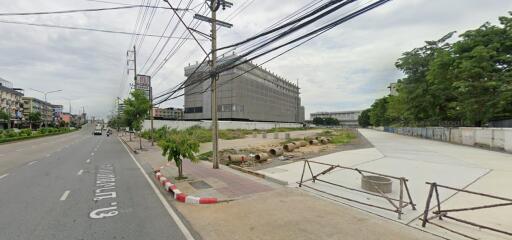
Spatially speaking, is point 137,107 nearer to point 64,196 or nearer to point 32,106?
point 64,196

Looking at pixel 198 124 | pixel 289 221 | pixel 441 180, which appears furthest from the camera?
pixel 198 124

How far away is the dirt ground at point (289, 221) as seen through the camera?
18.8 ft

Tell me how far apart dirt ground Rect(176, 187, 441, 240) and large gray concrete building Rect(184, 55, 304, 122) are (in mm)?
66852

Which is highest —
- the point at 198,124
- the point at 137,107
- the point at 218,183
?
the point at 137,107

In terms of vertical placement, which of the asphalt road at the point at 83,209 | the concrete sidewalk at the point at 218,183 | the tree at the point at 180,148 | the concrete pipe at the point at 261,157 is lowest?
the concrete sidewalk at the point at 218,183

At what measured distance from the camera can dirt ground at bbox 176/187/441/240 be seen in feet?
18.8

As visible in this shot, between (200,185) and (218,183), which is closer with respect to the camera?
(200,185)

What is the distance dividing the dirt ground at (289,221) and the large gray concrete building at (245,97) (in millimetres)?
66852

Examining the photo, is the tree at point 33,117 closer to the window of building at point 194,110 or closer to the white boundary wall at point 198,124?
the window of building at point 194,110

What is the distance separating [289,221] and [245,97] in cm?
8343

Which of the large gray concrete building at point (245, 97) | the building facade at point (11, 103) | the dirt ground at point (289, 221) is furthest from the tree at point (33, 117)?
the dirt ground at point (289, 221)

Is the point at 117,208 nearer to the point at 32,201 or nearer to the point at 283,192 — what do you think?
the point at 32,201

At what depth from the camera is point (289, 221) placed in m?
6.54

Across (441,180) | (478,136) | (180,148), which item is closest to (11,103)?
(180,148)
